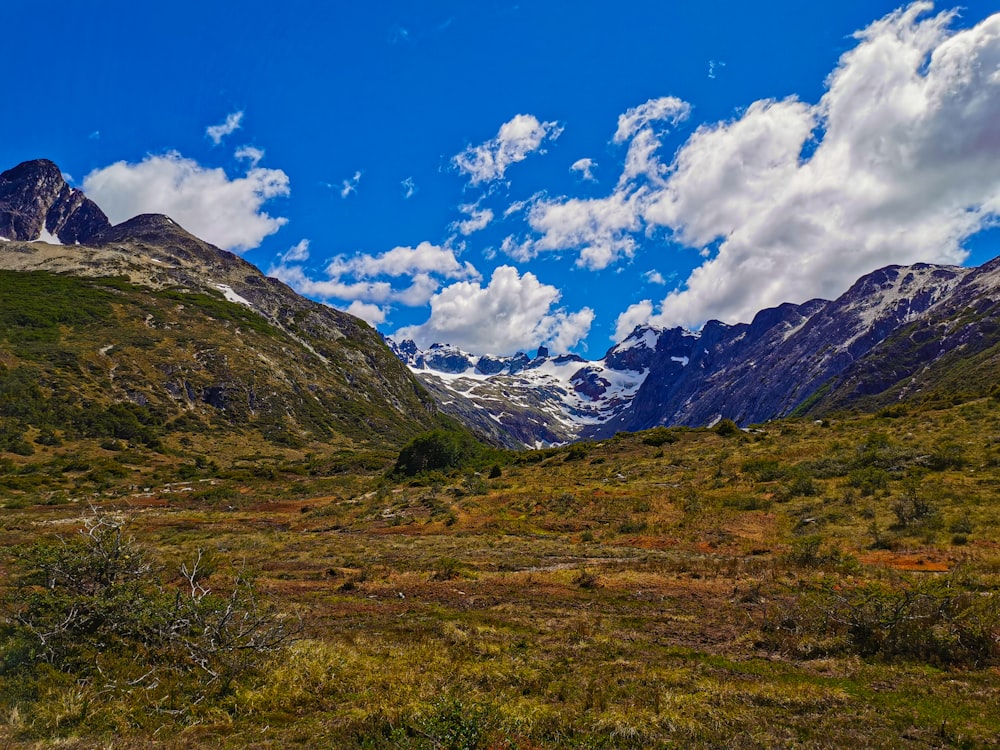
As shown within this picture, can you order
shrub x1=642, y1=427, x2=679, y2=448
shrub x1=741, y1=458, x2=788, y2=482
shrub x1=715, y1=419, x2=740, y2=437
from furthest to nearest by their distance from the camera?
shrub x1=642, y1=427, x2=679, y2=448 < shrub x1=715, y1=419, x2=740, y2=437 < shrub x1=741, y1=458, x2=788, y2=482

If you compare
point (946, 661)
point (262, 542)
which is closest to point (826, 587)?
point (946, 661)

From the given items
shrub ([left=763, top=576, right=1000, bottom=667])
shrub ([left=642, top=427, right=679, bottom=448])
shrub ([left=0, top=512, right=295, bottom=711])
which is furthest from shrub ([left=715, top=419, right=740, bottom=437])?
shrub ([left=0, top=512, right=295, bottom=711])

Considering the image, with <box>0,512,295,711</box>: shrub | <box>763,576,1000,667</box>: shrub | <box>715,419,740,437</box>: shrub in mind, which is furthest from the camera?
<box>715,419,740,437</box>: shrub

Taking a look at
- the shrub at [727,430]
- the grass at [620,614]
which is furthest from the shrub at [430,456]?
the shrub at [727,430]

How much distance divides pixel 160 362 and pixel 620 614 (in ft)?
441

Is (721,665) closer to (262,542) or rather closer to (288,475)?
(262,542)

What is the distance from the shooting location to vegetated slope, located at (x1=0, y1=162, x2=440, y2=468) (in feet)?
301

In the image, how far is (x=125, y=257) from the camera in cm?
19300


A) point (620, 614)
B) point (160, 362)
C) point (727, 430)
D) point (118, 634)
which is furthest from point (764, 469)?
point (160, 362)

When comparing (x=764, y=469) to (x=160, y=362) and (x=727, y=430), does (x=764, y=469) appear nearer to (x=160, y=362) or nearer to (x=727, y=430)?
(x=727, y=430)

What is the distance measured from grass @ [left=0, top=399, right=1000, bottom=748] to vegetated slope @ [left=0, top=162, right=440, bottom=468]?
223 feet

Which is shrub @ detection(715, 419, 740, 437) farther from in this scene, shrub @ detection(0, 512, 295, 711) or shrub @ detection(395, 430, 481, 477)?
shrub @ detection(0, 512, 295, 711)

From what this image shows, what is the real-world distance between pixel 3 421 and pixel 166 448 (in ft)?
69.0

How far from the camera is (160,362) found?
119 metres
